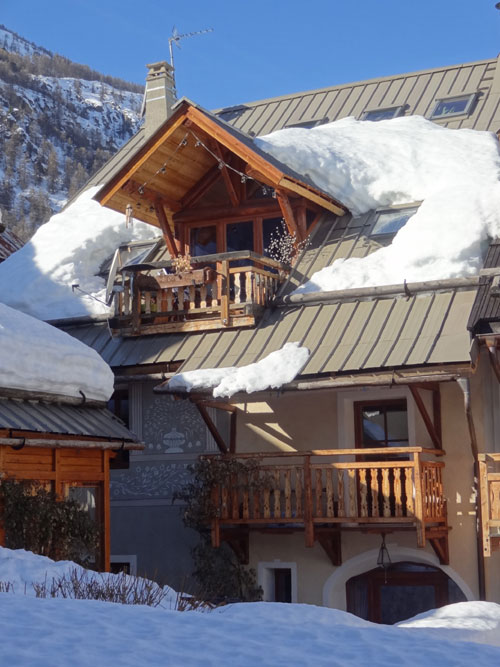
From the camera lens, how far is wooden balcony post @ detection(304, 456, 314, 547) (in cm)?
1444

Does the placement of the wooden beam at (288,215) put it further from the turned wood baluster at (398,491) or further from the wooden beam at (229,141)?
the turned wood baluster at (398,491)

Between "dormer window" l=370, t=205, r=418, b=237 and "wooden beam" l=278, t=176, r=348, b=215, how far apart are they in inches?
24.9

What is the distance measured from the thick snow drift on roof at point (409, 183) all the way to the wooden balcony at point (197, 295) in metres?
0.79

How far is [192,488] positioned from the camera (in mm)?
15305

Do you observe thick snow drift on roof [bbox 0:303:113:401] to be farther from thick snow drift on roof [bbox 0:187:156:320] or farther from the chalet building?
thick snow drift on roof [bbox 0:187:156:320]

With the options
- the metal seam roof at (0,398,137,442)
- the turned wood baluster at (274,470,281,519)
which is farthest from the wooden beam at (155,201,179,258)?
the turned wood baluster at (274,470,281,519)

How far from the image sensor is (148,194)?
18094mm

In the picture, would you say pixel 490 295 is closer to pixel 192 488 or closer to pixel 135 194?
pixel 192 488

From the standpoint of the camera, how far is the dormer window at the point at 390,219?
56.0 feet

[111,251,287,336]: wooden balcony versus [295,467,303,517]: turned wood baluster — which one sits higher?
[111,251,287,336]: wooden balcony

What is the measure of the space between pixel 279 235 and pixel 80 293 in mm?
3556

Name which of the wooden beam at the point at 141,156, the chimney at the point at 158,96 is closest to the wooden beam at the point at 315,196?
the wooden beam at the point at 141,156

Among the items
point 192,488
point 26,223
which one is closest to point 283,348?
point 192,488

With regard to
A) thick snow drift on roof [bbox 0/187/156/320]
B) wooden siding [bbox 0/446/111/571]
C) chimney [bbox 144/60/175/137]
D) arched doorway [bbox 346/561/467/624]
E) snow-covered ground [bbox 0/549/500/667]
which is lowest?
arched doorway [bbox 346/561/467/624]
